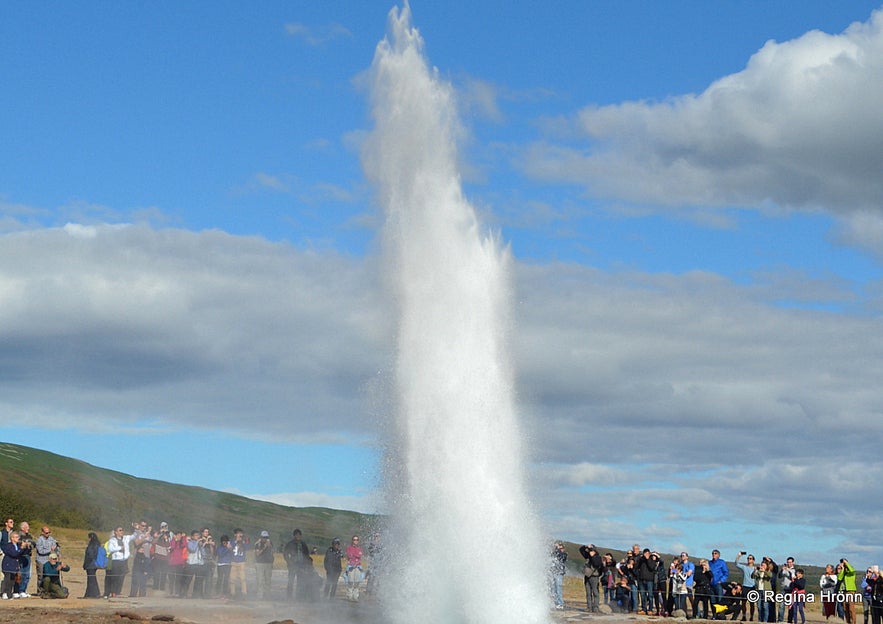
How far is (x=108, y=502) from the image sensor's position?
12875 centimetres

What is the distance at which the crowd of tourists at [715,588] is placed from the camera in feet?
99.0

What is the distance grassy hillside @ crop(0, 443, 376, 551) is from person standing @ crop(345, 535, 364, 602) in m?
60.6

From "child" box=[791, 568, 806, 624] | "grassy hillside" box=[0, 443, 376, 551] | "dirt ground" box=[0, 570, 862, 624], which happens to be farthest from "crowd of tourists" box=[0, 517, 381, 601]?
"grassy hillside" box=[0, 443, 376, 551]

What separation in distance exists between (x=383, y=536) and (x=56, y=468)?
529 ft

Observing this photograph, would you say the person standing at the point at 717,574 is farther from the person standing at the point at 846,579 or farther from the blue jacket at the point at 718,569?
the person standing at the point at 846,579

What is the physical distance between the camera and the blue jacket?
30906mm

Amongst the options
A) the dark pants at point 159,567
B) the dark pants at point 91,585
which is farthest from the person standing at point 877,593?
the dark pants at point 91,585

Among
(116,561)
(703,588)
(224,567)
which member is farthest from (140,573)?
(703,588)

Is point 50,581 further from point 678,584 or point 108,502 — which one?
point 108,502

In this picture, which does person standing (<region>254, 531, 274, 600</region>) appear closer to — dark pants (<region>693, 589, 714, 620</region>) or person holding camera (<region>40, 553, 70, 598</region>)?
person holding camera (<region>40, 553, 70, 598</region>)

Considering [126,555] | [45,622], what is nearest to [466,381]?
[45,622]

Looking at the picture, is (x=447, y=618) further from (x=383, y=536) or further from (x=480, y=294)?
(x=480, y=294)

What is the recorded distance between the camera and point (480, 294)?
26.3 meters

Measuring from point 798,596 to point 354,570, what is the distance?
12.3 metres
